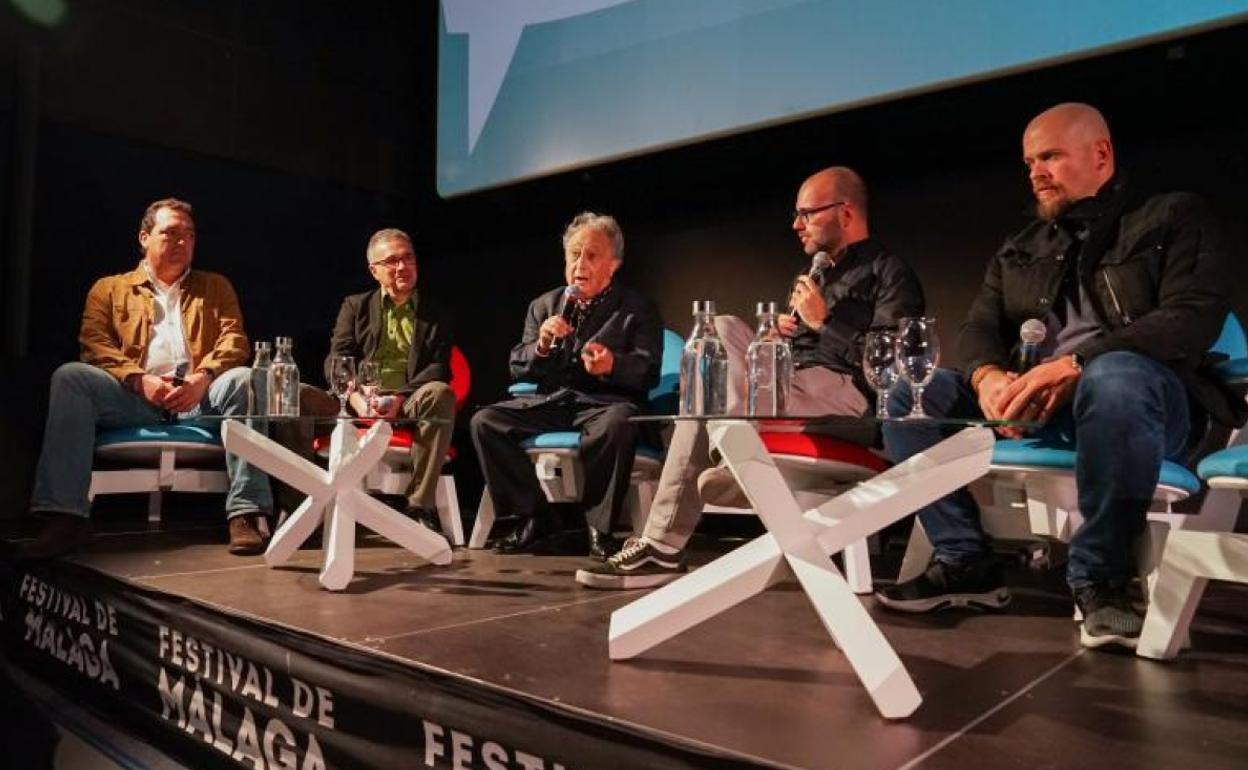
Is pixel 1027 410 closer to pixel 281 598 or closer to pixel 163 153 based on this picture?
pixel 281 598

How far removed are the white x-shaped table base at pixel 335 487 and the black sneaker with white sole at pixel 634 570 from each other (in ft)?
1.78

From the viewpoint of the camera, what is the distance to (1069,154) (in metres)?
1.85

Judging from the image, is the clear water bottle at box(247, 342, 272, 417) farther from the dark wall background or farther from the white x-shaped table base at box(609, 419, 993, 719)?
the white x-shaped table base at box(609, 419, 993, 719)

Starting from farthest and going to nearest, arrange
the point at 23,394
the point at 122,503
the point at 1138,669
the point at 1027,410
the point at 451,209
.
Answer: the point at 451,209
the point at 122,503
the point at 23,394
the point at 1027,410
the point at 1138,669

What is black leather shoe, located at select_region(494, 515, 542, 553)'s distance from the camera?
2.67m

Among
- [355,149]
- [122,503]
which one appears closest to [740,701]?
[122,503]

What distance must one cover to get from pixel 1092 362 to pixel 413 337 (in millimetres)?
2245

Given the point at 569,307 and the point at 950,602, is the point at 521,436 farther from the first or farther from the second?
the point at 950,602

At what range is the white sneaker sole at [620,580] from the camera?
6.56ft

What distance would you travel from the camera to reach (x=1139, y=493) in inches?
57.1

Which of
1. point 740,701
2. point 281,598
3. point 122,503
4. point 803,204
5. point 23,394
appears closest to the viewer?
point 740,701

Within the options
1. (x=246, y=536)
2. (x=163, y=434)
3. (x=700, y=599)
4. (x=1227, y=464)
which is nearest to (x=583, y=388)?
(x=246, y=536)

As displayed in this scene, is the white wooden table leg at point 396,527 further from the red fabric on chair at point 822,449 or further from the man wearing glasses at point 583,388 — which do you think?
the red fabric on chair at point 822,449

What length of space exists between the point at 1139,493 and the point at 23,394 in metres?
3.05
